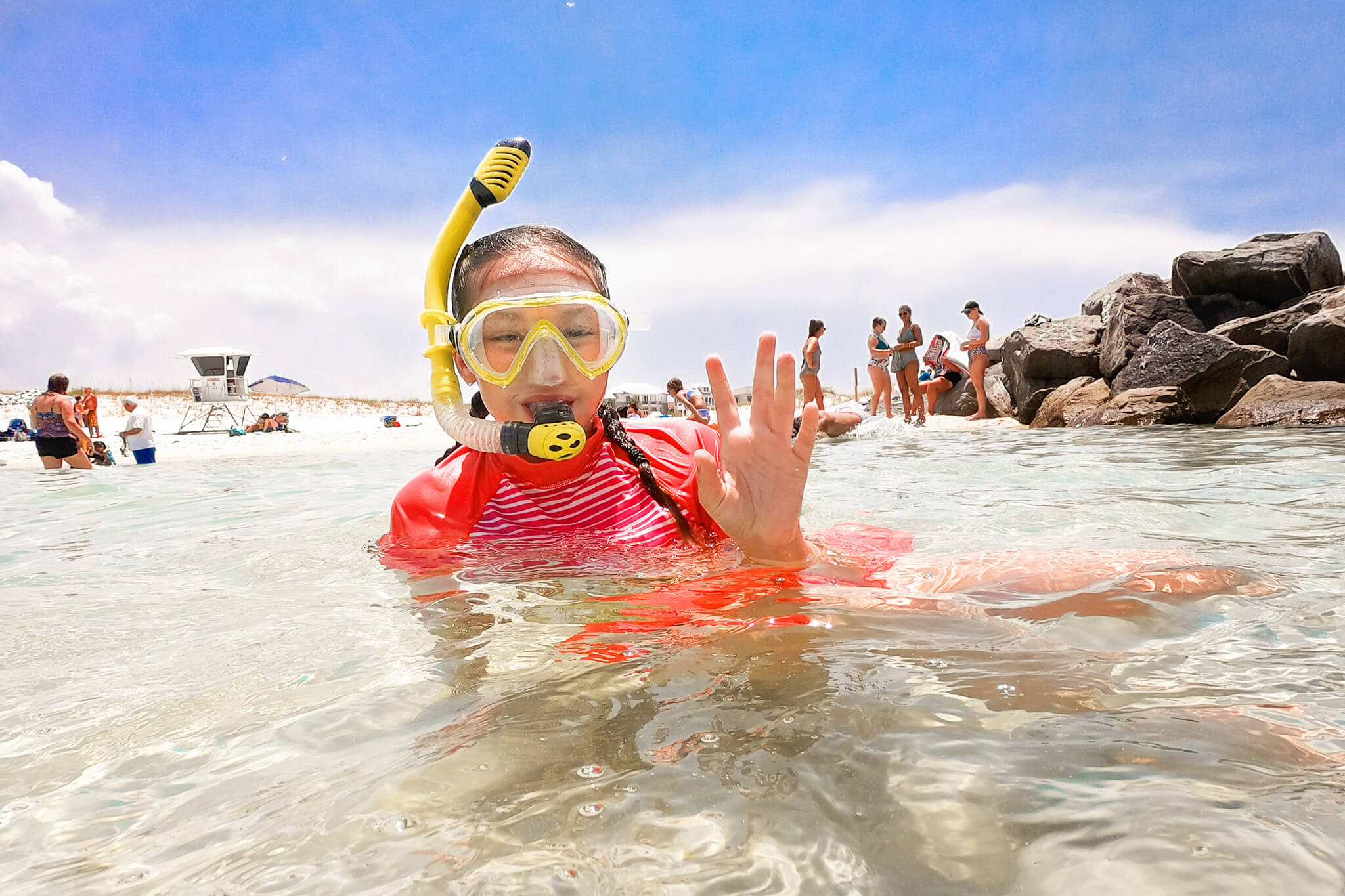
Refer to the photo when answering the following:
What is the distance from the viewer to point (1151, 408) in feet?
33.0

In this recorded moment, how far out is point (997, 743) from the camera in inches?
43.5

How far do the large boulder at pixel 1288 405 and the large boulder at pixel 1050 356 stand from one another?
158 inches

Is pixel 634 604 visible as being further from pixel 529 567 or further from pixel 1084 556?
pixel 1084 556

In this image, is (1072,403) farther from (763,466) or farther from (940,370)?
(763,466)

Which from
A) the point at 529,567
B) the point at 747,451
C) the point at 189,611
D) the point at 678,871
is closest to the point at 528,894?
the point at 678,871

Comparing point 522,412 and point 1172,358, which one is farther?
point 1172,358

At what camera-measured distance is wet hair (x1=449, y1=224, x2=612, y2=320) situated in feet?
8.13

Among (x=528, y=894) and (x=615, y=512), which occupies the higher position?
(x=615, y=512)

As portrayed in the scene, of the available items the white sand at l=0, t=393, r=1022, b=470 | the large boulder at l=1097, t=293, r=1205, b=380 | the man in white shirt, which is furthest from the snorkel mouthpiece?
the large boulder at l=1097, t=293, r=1205, b=380

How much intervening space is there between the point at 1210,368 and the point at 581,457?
1074 cm

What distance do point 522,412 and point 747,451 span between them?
0.76m

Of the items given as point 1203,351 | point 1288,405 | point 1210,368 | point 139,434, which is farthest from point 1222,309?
point 139,434

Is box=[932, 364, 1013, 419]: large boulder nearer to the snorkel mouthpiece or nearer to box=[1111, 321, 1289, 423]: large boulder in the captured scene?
box=[1111, 321, 1289, 423]: large boulder

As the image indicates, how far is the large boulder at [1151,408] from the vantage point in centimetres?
1003
